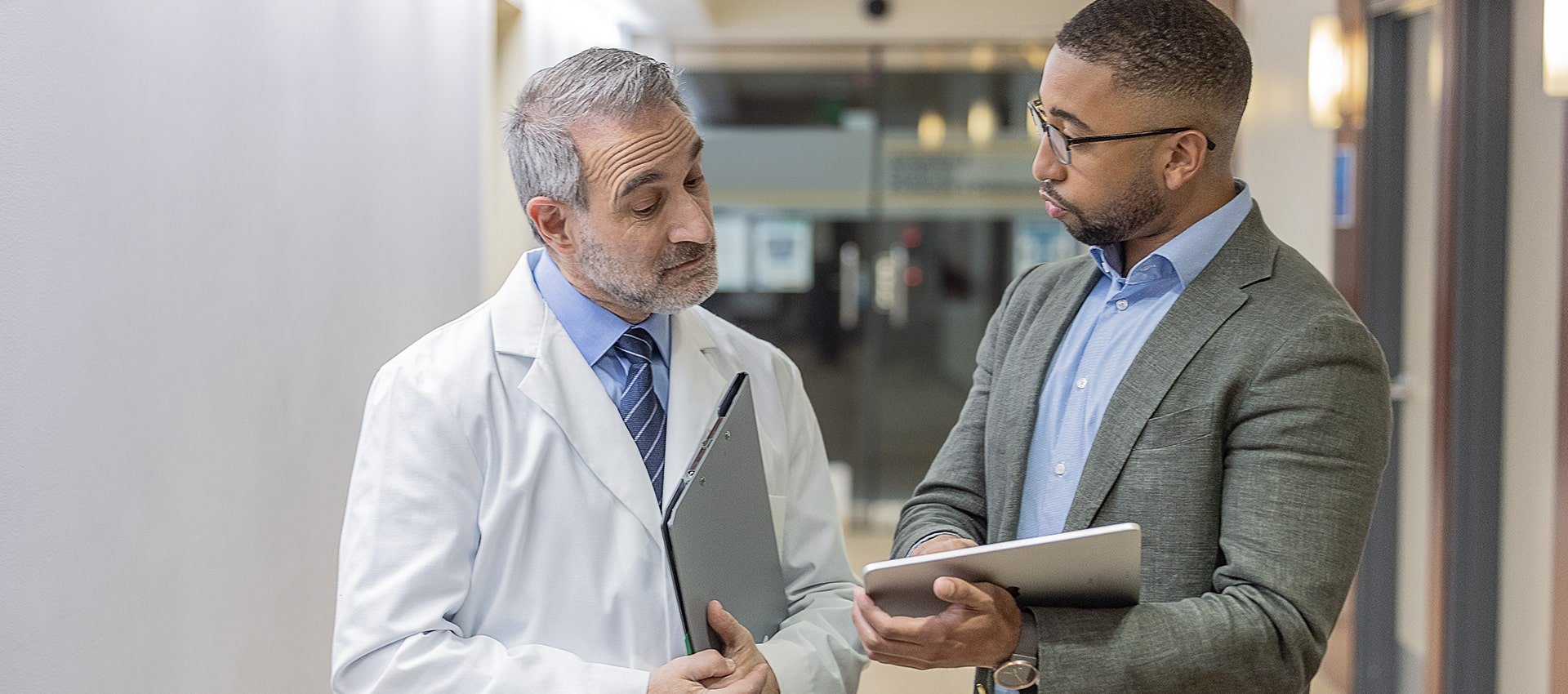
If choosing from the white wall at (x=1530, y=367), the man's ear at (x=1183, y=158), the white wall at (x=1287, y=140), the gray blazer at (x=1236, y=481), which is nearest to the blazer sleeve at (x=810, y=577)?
the gray blazer at (x=1236, y=481)

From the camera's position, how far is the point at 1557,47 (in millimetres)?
2412

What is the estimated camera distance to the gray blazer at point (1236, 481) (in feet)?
4.32

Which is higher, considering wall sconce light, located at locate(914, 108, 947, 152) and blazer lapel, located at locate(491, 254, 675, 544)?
wall sconce light, located at locate(914, 108, 947, 152)

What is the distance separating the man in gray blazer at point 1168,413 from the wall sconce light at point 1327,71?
307cm

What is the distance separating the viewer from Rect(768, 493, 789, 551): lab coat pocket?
1.69m

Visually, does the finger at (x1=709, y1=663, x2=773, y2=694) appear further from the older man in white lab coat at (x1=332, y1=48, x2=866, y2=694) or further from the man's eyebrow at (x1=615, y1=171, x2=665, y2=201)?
the man's eyebrow at (x1=615, y1=171, x2=665, y2=201)

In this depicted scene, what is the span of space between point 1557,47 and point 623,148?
190 centimetres

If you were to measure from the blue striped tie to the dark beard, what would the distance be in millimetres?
568

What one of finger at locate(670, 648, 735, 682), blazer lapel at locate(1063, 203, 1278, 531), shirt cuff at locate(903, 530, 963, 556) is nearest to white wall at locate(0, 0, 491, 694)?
finger at locate(670, 648, 735, 682)

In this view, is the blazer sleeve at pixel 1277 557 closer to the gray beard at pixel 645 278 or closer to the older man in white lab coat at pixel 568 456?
the older man in white lab coat at pixel 568 456

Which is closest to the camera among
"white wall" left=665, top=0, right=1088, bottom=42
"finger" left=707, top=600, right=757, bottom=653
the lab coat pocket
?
"finger" left=707, top=600, right=757, bottom=653

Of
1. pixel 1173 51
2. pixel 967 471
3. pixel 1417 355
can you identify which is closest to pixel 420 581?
pixel 967 471

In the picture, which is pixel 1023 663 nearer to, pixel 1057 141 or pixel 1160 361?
pixel 1160 361

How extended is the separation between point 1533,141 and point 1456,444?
2.82 ft
